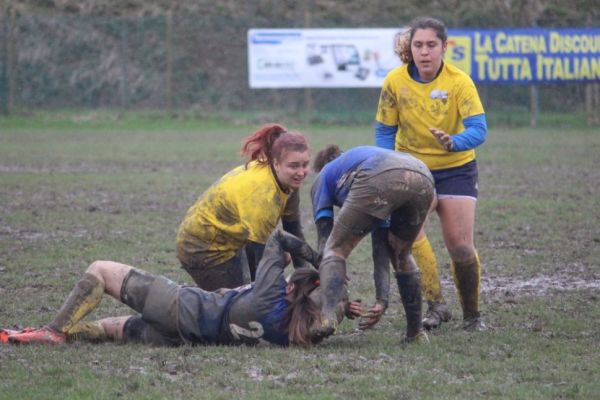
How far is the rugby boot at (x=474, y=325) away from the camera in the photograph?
279 inches

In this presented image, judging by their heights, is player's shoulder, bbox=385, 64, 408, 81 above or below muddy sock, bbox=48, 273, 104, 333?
above

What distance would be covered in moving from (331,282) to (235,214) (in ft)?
3.17

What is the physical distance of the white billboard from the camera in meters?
26.9

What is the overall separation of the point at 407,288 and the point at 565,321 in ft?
4.72

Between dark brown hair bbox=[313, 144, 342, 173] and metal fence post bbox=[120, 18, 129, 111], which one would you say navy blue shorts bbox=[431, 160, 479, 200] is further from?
metal fence post bbox=[120, 18, 129, 111]

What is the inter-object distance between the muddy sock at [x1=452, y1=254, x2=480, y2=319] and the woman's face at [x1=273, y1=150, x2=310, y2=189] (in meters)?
1.48

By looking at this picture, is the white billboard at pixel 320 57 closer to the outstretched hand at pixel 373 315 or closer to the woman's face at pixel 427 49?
the woman's face at pixel 427 49

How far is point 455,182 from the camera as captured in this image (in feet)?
23.7

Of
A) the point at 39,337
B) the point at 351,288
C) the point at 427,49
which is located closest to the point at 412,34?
the point at 427,49

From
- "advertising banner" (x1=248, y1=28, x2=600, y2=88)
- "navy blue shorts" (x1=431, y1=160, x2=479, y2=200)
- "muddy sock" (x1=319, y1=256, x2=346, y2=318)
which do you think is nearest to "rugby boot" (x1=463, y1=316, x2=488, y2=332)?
"navy blue shorts" (x1=431, y1=160, x2=479, y2=200)

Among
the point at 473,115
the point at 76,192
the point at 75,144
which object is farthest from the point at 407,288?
the point at 75,144

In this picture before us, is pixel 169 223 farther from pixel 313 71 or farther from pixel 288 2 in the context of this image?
pixel 288 2

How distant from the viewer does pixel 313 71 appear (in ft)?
89.1

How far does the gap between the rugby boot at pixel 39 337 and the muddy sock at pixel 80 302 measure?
3cm
